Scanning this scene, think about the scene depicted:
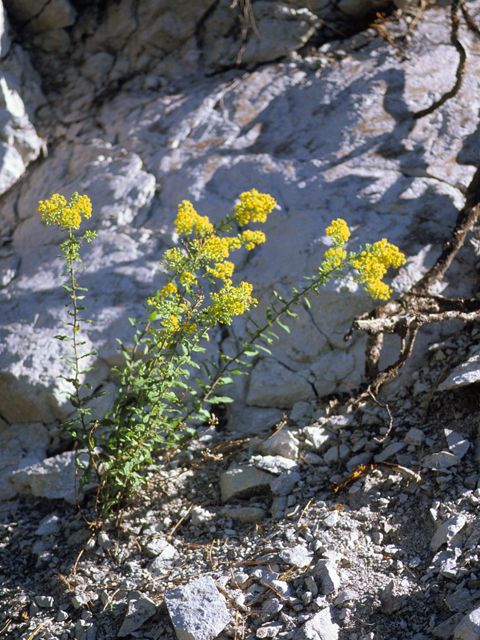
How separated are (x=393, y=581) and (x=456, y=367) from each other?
1380 mm

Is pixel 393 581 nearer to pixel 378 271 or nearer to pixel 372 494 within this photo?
pixel 372 494

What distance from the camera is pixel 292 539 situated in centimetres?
248

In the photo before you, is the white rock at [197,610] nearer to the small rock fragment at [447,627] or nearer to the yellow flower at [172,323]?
the small rock fragment at [447,627]

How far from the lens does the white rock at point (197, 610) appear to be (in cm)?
210

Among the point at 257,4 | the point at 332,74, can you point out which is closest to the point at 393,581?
the point at 332,74

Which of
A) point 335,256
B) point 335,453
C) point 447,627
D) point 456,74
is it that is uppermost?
point 335,256

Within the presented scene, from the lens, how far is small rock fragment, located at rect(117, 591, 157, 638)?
2229 mm

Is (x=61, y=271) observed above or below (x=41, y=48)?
below

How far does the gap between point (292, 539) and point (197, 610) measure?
1.88ft

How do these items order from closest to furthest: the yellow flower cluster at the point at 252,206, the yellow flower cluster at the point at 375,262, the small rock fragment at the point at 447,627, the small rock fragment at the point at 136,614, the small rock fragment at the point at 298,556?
1. the small rock fragment at the point at 447,627
2. the small rock fragment at the point at 136,614
3. the small rock fragment at the point at 298,556
4. the yellow flower cluster at the point at 375,262
5. the yellow flower cluster at the point at 252,206

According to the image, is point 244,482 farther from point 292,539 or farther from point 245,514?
point 292,539

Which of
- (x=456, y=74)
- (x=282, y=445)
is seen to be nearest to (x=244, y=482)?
(x=282, y=445)

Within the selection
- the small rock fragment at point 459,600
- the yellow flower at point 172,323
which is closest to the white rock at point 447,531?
the small rock fragment at point 459,600

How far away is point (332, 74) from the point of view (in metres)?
4.84
